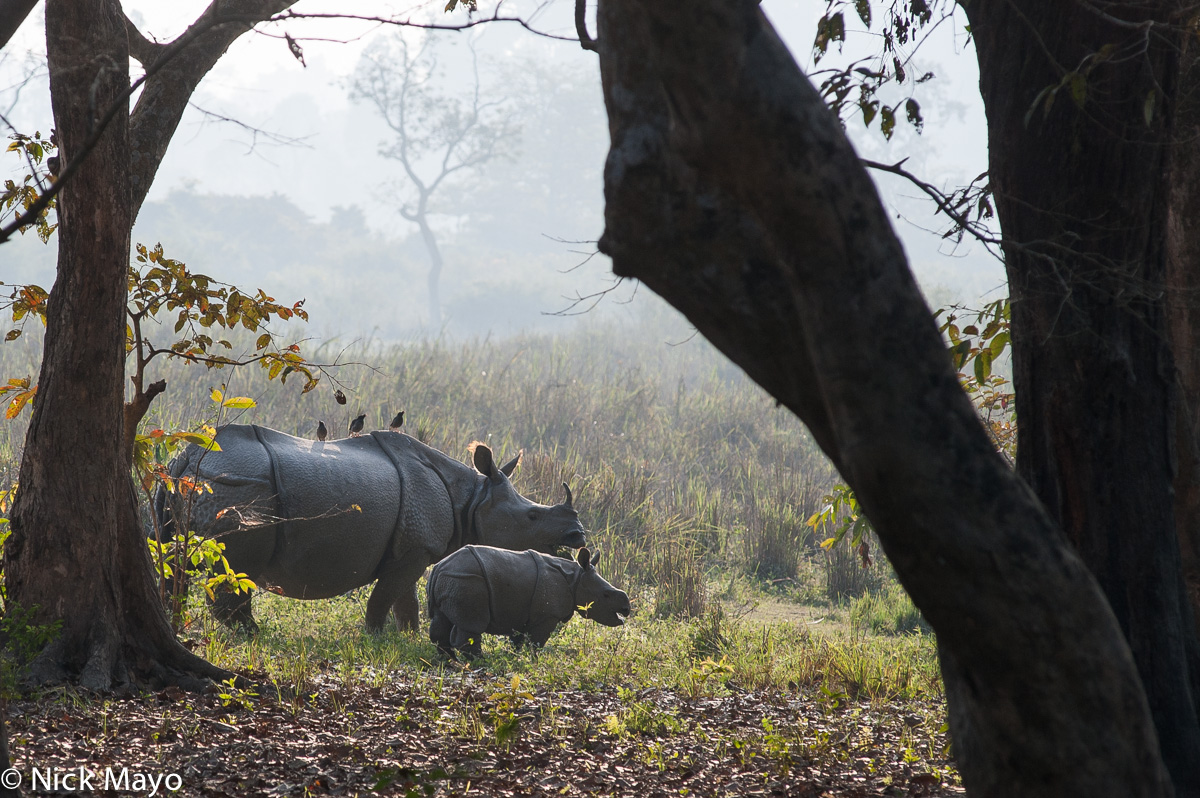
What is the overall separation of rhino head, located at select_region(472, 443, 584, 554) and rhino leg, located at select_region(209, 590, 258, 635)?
Answer: 164 centimetres

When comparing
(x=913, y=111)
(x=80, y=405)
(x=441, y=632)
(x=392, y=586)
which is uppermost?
(x=913, y=111)

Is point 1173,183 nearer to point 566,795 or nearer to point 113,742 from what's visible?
point 566,795

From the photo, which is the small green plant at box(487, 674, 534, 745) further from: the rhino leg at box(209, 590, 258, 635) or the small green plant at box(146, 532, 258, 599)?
the rhino leg at box(209, 590, 258, 635)

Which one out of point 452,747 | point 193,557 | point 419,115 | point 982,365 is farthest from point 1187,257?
point 419,115

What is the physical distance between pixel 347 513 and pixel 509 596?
3.75 feet

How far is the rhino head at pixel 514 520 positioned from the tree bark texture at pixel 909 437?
518cm

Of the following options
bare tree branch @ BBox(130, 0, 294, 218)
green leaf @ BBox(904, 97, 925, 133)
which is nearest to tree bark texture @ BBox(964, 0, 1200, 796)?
green leaf @ BBox(904, 97, 925, 133)

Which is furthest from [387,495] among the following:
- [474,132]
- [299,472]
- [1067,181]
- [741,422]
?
[474,132]

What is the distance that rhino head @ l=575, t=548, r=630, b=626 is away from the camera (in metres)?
6.77

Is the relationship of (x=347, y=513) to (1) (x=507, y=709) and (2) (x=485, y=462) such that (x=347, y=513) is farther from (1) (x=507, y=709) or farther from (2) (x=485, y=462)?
(1) (x=507, y=709)

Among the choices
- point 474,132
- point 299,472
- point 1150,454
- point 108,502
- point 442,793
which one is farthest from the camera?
point 474,132

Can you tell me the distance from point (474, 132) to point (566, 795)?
157 feet

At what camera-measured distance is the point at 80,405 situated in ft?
13.4

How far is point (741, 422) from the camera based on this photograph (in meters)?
17.7
